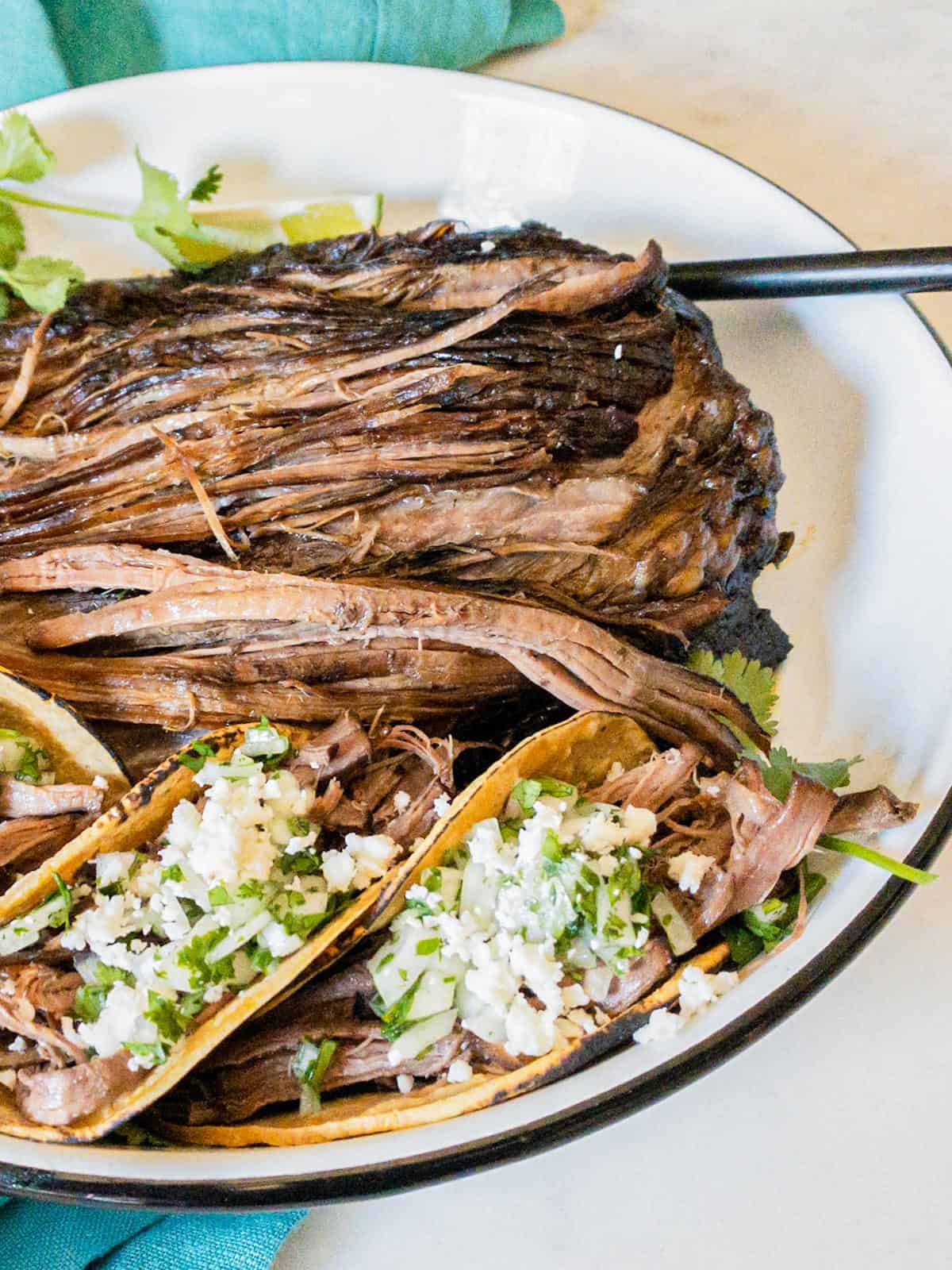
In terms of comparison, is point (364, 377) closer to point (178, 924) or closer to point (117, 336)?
point (117, 336)

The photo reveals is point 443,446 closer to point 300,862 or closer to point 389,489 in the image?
point 389,489

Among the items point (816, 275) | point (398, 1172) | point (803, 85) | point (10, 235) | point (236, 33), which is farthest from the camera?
point (803, 85)

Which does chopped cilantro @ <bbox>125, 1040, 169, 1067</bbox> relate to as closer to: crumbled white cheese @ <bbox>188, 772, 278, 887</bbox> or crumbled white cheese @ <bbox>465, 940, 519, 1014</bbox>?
crumbled white cheese @ <bbox>188, 772, 278, 887</bbox>

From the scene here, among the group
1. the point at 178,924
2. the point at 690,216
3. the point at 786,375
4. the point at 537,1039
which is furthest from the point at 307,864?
the point at 690,216

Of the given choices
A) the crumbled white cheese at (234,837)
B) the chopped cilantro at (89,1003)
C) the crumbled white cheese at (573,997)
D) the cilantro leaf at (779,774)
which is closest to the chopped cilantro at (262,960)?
the crumbled white cheese at (234,837)

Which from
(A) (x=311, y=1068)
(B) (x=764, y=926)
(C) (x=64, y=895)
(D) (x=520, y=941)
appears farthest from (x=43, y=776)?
(B) (x=764, y=926)

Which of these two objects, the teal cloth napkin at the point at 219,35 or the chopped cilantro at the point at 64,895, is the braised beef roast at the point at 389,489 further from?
the teal cloth napkin at the point at 219,35
